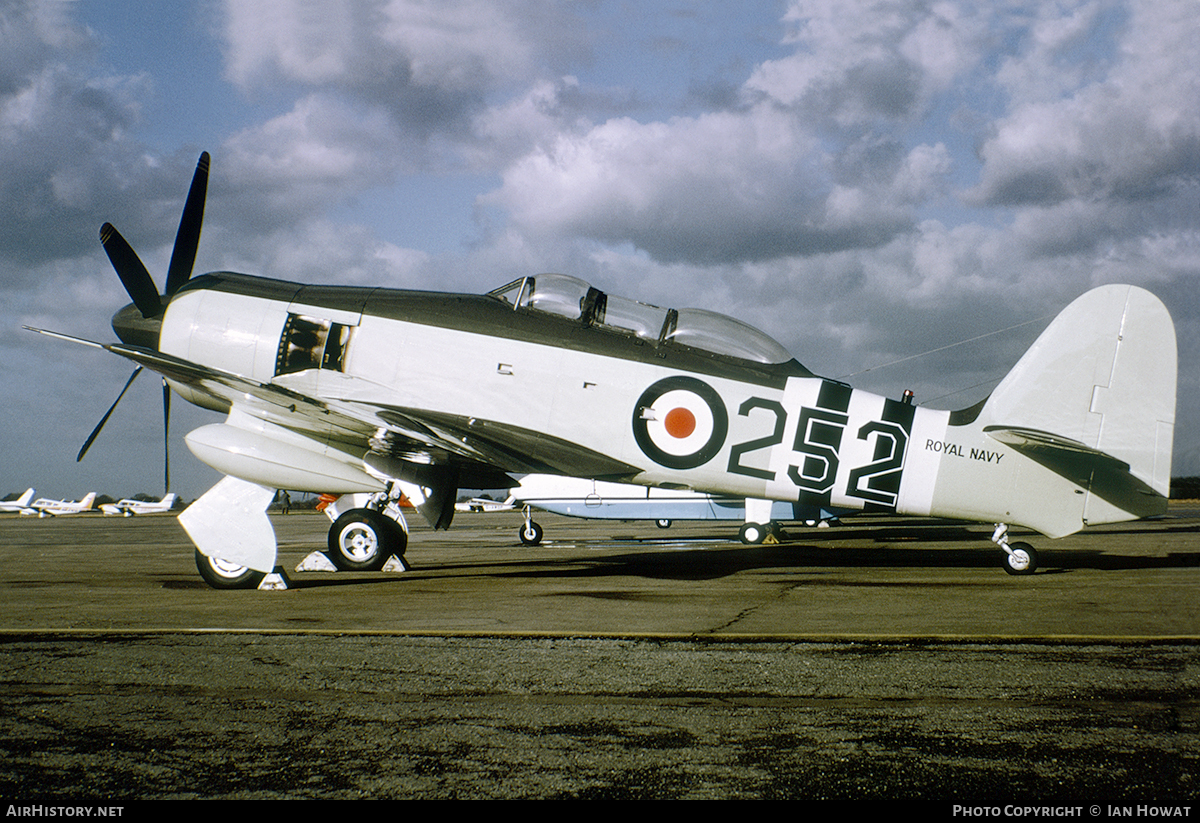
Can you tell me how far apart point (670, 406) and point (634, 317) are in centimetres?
122

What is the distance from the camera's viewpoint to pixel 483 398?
9664 millimetres

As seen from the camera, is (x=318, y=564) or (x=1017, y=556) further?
(x=1017, y=556)

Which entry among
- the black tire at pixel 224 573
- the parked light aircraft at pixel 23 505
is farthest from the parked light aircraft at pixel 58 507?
the black tire at pixel 224 573

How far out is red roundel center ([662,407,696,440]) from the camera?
31.6 feet

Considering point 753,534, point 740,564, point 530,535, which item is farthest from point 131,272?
point 753,534

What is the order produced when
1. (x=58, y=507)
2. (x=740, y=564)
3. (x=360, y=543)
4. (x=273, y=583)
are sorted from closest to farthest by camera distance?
(x=273, y=583)
(x=360, y=543)
(x=740, y=564)
(x=58, y=507)

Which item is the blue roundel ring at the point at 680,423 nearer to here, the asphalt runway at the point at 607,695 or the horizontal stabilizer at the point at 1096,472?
the asphalt runway at the point at 607,695

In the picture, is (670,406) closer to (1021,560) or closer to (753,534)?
(1021,560)

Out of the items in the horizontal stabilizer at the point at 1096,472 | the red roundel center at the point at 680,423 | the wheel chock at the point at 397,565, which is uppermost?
the horizontal stabilizer at the point at 1096,472

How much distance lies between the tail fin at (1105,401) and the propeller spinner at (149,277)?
10.5 metres

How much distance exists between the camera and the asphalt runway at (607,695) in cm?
281

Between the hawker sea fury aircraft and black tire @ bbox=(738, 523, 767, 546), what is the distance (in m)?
8.95

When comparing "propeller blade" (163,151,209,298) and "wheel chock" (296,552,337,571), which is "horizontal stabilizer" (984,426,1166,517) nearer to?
"wheel chock" (296,552,337,571)

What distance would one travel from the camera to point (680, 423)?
9641mm
